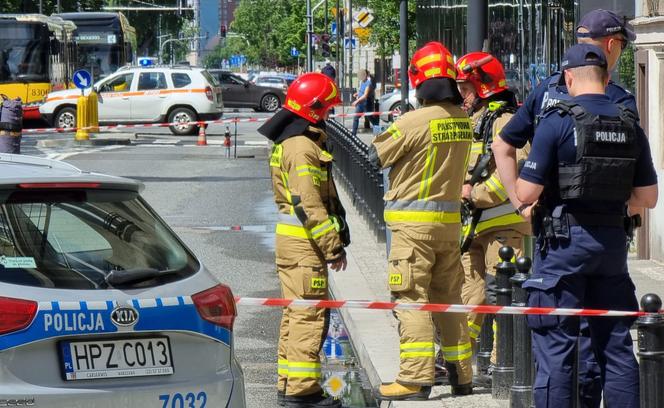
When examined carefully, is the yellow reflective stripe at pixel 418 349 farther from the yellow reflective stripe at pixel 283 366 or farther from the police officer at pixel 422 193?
the yellow reflective stripe at pixel 283 366

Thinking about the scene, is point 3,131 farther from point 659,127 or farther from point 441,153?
point 441,153

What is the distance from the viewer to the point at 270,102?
53656 mm

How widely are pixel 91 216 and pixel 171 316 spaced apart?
1.85 feet

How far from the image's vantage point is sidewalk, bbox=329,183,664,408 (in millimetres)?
7301

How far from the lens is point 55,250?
16.5 feet

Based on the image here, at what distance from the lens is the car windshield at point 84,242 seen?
4.91 metres

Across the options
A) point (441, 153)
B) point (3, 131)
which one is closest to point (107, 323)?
point (441, 153)

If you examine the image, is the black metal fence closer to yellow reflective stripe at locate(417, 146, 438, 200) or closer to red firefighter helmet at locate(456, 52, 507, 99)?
red firefighter helmet at locate(456, 52, 507, 99)

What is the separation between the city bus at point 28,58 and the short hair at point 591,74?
3364 cm

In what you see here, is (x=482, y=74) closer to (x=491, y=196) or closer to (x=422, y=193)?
(x=491, y=196)

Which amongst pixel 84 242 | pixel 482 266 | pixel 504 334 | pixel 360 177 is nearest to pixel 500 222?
pixel 482 266

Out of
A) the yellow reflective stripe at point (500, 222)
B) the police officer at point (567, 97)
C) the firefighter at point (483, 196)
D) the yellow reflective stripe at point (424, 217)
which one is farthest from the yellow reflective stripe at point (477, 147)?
the police officer at point (567, 97)

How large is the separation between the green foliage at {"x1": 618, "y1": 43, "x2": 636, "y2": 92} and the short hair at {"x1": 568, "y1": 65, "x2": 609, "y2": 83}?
7.62 meters

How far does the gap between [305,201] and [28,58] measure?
32.6 metres
